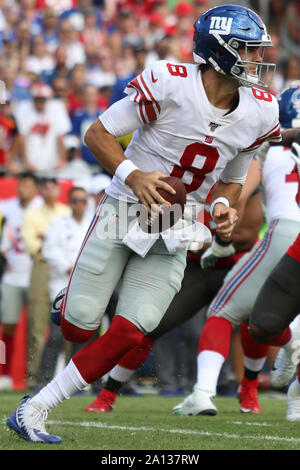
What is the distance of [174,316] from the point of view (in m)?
5.30

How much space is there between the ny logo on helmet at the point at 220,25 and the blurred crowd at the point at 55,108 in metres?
2.19

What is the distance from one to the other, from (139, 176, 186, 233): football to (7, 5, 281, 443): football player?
0.19 ft

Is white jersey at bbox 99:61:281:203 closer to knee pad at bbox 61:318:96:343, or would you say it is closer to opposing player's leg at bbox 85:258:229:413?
knee pad at bbox 61:318:96:343

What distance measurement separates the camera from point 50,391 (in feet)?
12.0

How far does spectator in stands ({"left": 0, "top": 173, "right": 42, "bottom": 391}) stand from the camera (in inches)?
304

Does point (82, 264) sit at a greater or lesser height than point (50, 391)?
greater

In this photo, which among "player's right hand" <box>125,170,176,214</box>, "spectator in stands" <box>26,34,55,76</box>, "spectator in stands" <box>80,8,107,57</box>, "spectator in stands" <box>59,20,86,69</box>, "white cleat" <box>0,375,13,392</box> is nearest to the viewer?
"player's right hand" <box>125,170,176,214</box>

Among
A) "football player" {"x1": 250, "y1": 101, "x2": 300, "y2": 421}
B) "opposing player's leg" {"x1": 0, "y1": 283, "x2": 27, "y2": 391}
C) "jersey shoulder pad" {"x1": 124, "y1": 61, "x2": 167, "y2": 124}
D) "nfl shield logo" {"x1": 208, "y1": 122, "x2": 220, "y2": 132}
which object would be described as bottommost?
"opposing player's leg" {"x1": 0, "y1": 283, "x2": 27, "y2": 391}

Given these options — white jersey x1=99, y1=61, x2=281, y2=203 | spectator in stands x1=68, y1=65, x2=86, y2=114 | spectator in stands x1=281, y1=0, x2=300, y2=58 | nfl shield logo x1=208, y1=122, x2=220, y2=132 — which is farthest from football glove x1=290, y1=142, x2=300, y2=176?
spectator in stands x1=281, y1=0, x2=300, y2=58

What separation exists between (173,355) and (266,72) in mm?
3868

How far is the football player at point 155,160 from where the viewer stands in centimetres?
363

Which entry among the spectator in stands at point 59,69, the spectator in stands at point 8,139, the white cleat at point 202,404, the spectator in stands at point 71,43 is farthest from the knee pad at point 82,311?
the spectator in stands at point 71,43

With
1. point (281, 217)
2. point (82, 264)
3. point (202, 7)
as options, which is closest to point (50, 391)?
point (82, 264)

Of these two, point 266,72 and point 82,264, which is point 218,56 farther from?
point 82,264
